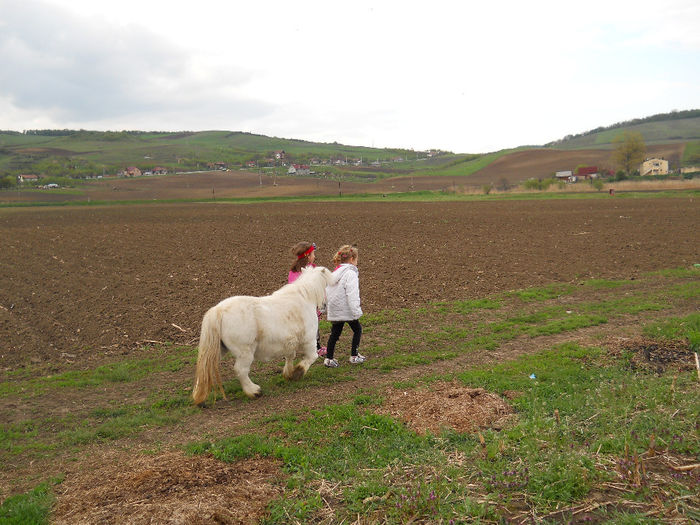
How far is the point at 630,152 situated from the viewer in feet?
240

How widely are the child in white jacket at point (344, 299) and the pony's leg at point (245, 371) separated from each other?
5.21ft

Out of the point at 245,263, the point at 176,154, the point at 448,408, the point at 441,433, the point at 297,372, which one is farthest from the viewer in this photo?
the point at 176,154

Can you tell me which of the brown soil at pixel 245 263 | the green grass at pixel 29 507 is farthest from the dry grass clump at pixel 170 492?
the brown soil at pixel 245 263

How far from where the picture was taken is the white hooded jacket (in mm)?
7719

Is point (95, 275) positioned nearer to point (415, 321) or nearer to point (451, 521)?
point (415, 321)

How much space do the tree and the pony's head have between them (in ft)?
264

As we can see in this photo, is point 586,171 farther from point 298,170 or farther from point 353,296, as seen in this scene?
point 353,296

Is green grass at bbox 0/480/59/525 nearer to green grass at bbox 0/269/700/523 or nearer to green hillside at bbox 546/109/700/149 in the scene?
green grass at bbox 0/269/700/523

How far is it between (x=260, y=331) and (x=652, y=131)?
142 meters

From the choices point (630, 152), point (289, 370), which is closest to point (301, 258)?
point (289, 370)

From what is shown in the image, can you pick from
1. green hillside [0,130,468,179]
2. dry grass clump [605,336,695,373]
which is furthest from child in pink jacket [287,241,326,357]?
green hillside [0,130,468,179]

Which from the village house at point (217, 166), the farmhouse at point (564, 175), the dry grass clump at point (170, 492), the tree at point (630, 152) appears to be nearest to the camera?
the dry grass clump at point (170, 492)

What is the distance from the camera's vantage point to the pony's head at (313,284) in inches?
289

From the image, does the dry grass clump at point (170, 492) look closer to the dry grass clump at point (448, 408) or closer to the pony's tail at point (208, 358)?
the pony's tail at point (208, 358)
